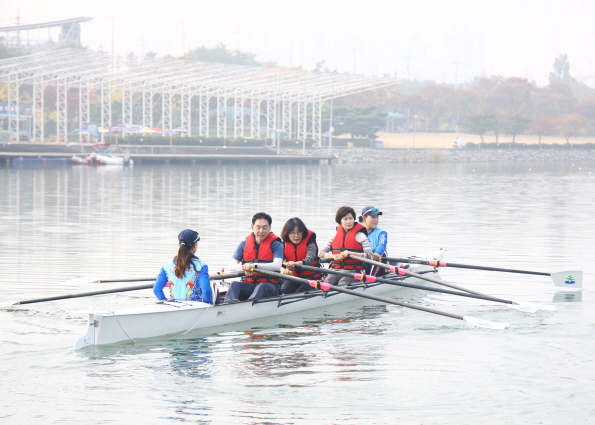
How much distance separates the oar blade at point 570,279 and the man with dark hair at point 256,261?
228 inches

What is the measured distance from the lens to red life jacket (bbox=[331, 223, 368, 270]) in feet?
39.0

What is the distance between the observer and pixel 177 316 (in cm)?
931

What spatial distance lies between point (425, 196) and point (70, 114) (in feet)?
204

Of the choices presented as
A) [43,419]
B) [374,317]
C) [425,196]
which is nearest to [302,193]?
[425,196]

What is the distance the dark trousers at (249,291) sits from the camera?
10422mm

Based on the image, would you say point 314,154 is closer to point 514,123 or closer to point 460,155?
point 460,155

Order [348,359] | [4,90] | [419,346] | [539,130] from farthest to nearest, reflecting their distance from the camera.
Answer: [539,130] < [4,90] < [419,346] < [348,359]

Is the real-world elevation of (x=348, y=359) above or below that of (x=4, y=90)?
below

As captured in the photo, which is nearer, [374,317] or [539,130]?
[374,317]

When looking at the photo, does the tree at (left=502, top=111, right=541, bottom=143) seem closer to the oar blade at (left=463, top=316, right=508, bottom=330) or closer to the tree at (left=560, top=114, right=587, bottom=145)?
the tree at (left=560, top=114, right=587, bottom=145)

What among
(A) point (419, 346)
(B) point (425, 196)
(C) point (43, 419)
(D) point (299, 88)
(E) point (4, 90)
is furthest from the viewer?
(E) point (4, 90)

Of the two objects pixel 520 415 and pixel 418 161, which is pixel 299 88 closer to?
pixel 418 161

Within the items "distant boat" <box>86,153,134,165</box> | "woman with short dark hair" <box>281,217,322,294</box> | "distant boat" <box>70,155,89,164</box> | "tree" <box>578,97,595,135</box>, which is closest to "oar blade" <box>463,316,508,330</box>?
"woman with short dark hair" <box>281,217,322,294</box>

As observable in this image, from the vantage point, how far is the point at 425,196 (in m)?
34.3
